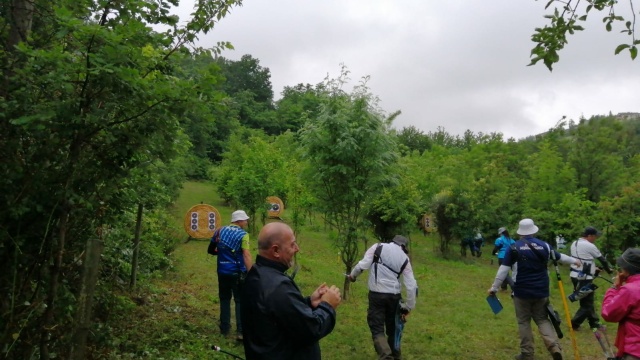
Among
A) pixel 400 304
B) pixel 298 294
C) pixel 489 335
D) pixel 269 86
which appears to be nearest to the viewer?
pixel 298 294

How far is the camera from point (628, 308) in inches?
180

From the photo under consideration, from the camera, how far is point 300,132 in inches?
457

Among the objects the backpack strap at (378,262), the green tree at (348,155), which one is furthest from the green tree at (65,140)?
the green tree at (348,155)

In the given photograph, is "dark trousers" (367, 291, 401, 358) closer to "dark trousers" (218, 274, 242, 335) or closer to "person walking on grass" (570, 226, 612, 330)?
"dark trousers" (218, 274, 242, 335)

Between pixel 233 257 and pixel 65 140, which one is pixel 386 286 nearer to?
pixel 233 257

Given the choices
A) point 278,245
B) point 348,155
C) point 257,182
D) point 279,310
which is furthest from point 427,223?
point 279,310

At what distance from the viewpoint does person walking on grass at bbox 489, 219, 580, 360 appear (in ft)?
24.2

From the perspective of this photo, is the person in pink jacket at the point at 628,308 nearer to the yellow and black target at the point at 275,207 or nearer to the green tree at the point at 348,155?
the green tree at the point at 348,155

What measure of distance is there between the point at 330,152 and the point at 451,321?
14.5ft

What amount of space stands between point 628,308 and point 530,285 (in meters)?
2.88

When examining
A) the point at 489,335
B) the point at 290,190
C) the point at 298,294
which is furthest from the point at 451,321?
the point at 290,190

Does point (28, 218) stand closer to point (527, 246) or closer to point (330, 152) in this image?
point (527, 246)

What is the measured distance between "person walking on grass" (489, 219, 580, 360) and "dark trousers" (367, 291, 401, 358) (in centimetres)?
159

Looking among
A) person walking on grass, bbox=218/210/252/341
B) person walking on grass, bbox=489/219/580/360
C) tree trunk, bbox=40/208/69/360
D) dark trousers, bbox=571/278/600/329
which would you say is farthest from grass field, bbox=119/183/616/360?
tree trunk, bbox=40/208/69/360
